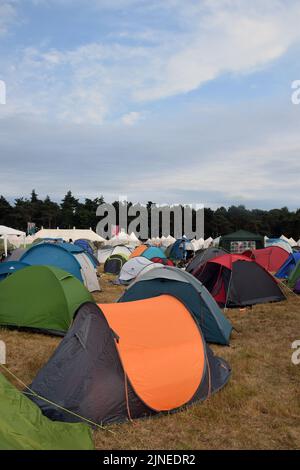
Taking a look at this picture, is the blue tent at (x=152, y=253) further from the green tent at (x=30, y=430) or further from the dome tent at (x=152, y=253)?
the green tent at (x=30, y=430)

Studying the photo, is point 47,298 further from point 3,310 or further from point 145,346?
point 145,346

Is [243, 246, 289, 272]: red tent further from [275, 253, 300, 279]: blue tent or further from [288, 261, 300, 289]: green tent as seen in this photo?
[288, 261, 300, 289]: green tent

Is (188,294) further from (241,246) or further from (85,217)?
(85,217)

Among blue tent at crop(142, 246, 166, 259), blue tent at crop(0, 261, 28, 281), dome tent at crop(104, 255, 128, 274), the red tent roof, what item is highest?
the red tent roof

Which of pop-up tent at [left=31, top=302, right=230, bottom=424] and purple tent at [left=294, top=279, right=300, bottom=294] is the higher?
pop-up tent at [left=31, top=302, right=230, bottom=424]

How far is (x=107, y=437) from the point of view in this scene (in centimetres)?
397

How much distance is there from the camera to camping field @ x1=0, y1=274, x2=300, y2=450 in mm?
3975

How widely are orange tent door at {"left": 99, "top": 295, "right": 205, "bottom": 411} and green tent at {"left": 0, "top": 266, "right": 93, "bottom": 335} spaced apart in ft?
8.46

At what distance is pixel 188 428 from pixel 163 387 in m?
0.51

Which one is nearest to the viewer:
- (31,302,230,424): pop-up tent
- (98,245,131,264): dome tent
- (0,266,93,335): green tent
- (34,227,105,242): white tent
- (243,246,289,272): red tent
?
(31,302,230,424): pop-up tent

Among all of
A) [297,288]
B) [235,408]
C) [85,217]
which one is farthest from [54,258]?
[85,217]

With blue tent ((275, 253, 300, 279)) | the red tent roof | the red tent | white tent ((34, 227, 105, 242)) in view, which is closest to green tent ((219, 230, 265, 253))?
the red tent

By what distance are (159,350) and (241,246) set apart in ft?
72.9

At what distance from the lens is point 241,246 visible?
26.3 metres
